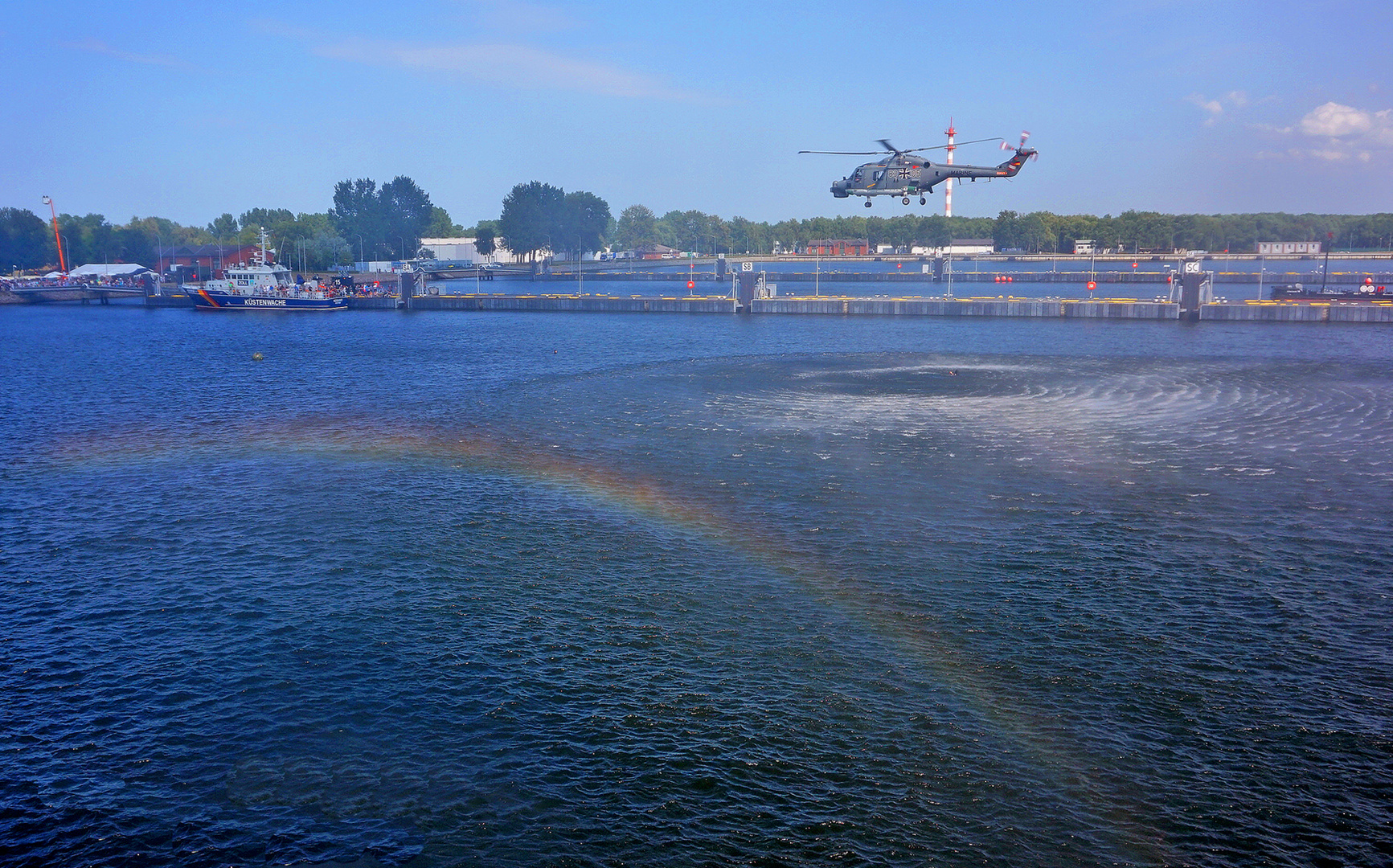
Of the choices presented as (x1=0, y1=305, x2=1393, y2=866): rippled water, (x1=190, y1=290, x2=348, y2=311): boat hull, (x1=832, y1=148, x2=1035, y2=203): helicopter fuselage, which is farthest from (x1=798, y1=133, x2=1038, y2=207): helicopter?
(x1=190, y1=290, x2=348, y2=311): boat hull

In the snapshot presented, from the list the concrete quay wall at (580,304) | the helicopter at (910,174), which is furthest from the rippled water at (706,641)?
the concrete quay wall at (580,304)

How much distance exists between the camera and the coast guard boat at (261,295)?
101m

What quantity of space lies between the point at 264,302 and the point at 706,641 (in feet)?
327

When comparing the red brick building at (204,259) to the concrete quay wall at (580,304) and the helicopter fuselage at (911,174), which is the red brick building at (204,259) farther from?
the helicopter fuselage at (911,174)

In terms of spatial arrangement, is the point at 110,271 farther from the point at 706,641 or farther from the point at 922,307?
the point at 706,641

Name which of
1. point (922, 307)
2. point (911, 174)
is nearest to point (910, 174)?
point (911, 174)

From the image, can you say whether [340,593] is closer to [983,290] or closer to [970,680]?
[970,680]

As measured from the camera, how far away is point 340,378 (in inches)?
2042

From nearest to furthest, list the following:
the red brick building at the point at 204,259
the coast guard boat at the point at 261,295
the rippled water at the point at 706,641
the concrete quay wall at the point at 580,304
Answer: the rippled water at the point at 706,641
the concrete quay wall at the point at 580,304
the coast guard boat at the point at 261,295
the red brick building at the point at 204,259

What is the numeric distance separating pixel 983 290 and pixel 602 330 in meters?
74.2

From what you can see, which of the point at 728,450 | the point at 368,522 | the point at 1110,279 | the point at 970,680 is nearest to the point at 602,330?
the point at 728,450

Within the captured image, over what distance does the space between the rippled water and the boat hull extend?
6691cm

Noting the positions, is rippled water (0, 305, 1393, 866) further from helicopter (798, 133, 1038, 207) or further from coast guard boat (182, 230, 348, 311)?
coast guard boat (182, 230, 348, 311)

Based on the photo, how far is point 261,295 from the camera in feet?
338
